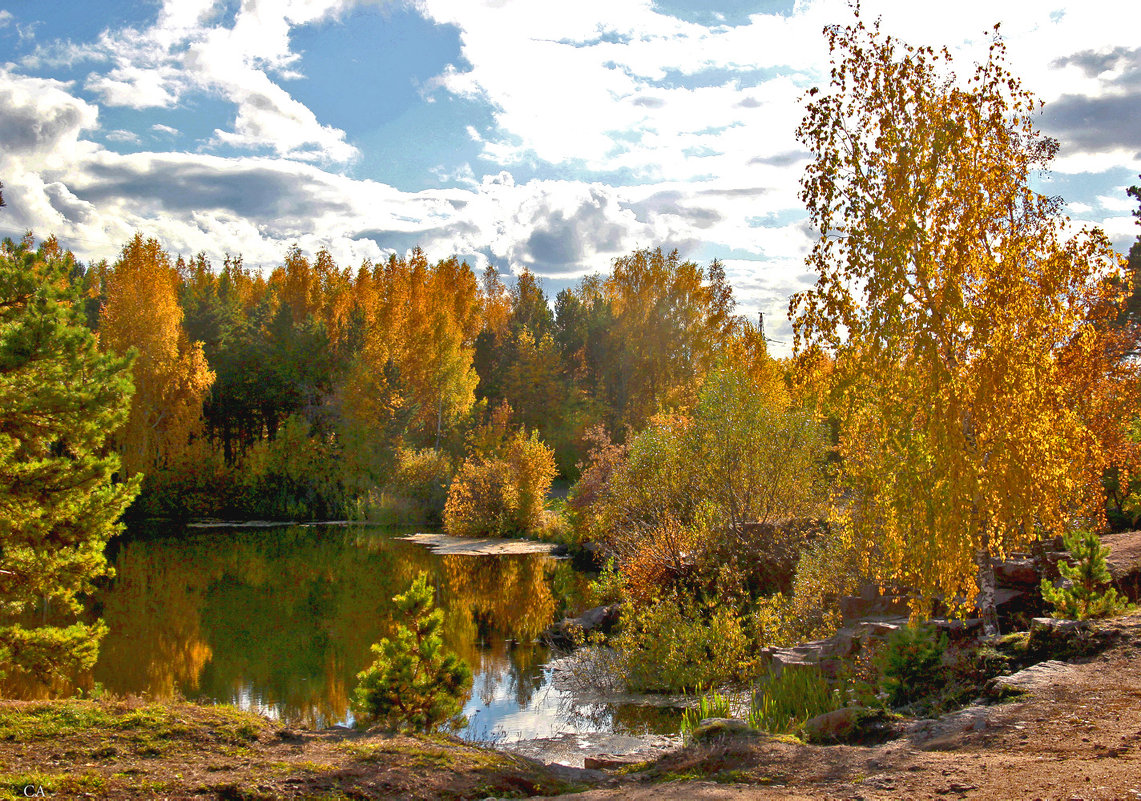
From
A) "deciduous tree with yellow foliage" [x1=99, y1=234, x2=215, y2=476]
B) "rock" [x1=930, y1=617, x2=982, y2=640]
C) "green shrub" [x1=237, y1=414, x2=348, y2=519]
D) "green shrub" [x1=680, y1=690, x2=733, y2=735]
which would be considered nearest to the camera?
"rock" [x1=930, y1=617, x2=982, y2=640]

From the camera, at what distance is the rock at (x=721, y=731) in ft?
22.6

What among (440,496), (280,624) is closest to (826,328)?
(280,624)

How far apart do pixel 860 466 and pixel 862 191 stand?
3.02 metres

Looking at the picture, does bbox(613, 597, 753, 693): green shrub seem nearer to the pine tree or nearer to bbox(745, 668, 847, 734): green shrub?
bbox(745, 668, 847, 734): green shrub

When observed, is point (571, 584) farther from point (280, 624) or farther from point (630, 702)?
point (630, 702)

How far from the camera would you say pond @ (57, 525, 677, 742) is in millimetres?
12453

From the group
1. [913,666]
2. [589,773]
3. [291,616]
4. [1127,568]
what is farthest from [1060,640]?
[291,616]

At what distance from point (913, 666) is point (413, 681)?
17.6ft

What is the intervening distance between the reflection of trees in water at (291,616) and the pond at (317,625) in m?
0.04

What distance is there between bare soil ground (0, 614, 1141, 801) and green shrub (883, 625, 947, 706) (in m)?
0.99

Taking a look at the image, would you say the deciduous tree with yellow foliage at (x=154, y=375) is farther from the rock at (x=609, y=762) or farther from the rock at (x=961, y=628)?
the rock at (x=961, y=628)

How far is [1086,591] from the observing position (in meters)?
8.98

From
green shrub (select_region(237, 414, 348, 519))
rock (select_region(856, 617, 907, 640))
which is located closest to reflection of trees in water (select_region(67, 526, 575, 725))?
rock (select_region(856, 617, 907, 640))

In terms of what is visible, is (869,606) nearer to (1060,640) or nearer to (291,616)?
(1060,640)
